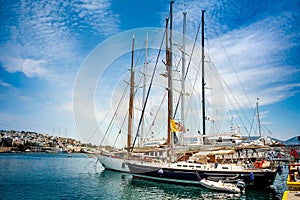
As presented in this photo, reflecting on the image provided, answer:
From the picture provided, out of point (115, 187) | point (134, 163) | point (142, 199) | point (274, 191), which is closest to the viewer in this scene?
point (142, 199)

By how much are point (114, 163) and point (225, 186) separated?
24497 millimetres

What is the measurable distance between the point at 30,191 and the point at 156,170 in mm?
16203

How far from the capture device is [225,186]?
27.0 m

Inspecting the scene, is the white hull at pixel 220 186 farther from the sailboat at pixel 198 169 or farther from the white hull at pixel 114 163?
the white hull at pixel 114 163

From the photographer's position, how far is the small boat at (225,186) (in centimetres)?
2648

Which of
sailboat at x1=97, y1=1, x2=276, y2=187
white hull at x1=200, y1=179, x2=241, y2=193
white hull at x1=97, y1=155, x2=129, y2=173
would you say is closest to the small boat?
white hull at x1=200, y1=179, x2=241, y2=193

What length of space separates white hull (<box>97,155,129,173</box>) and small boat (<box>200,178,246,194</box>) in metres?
17.5

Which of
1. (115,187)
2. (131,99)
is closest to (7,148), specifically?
(131,99)

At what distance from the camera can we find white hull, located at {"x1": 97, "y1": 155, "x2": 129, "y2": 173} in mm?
42356

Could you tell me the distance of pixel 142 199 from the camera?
2347 cm

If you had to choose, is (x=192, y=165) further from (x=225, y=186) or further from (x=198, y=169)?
(x=225, y=186)

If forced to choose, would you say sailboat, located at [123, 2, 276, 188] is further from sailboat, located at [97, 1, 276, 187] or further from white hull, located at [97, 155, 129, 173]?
white hull, located at [97, 155, 129, 173]

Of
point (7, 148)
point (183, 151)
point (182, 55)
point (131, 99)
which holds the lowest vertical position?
point (7, 148)

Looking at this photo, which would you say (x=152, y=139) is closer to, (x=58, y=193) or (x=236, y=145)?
(x=236, y=145)
